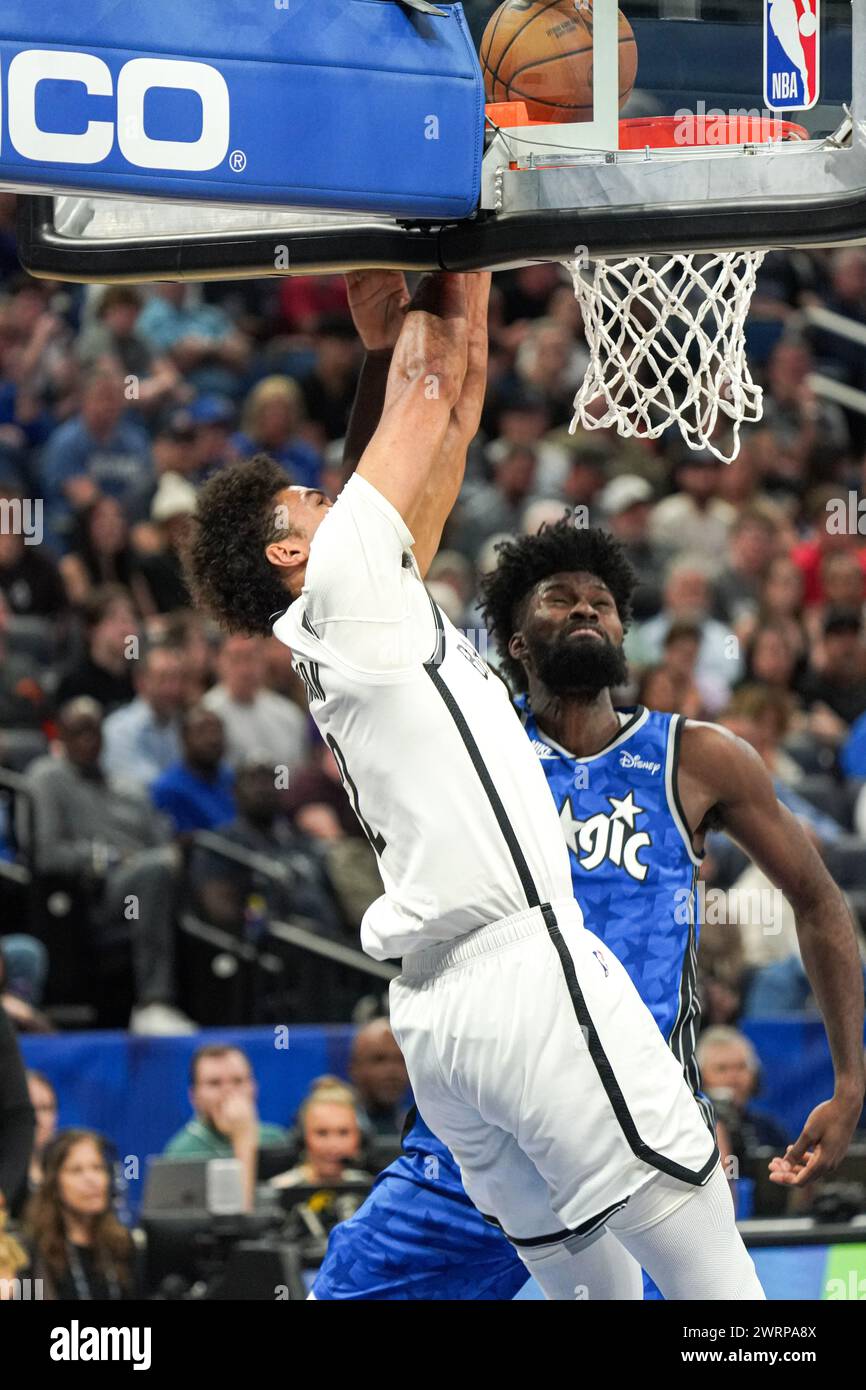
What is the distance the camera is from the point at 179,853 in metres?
7.42

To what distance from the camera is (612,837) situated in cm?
439

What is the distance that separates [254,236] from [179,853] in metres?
3.54

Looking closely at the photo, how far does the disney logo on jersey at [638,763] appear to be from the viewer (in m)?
4.44

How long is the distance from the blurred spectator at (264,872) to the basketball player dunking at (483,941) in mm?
3600

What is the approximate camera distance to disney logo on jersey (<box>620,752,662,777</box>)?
14.6 ft

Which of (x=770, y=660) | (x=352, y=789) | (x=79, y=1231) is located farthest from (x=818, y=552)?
(x=352, y=789)

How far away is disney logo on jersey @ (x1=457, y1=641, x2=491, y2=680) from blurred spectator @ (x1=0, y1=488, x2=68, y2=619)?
16.3 ft

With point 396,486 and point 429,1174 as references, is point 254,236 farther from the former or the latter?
point 429,1174

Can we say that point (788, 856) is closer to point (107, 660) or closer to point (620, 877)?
point (620, 877)

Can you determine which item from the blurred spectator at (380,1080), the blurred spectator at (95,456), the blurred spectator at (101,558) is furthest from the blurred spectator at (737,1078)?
the blurred spectator at (95,456)

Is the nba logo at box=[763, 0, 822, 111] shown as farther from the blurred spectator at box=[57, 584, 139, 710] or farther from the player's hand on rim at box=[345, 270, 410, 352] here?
the blurred spectator at box=[57, 584, 139, 710]

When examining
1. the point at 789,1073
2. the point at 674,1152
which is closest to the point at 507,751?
the point at 674,1152

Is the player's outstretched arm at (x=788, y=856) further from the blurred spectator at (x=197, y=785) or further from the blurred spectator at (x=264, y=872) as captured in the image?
the blurred spectator at (x=197, y=785)

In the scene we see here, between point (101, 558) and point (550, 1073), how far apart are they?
18.3ft
